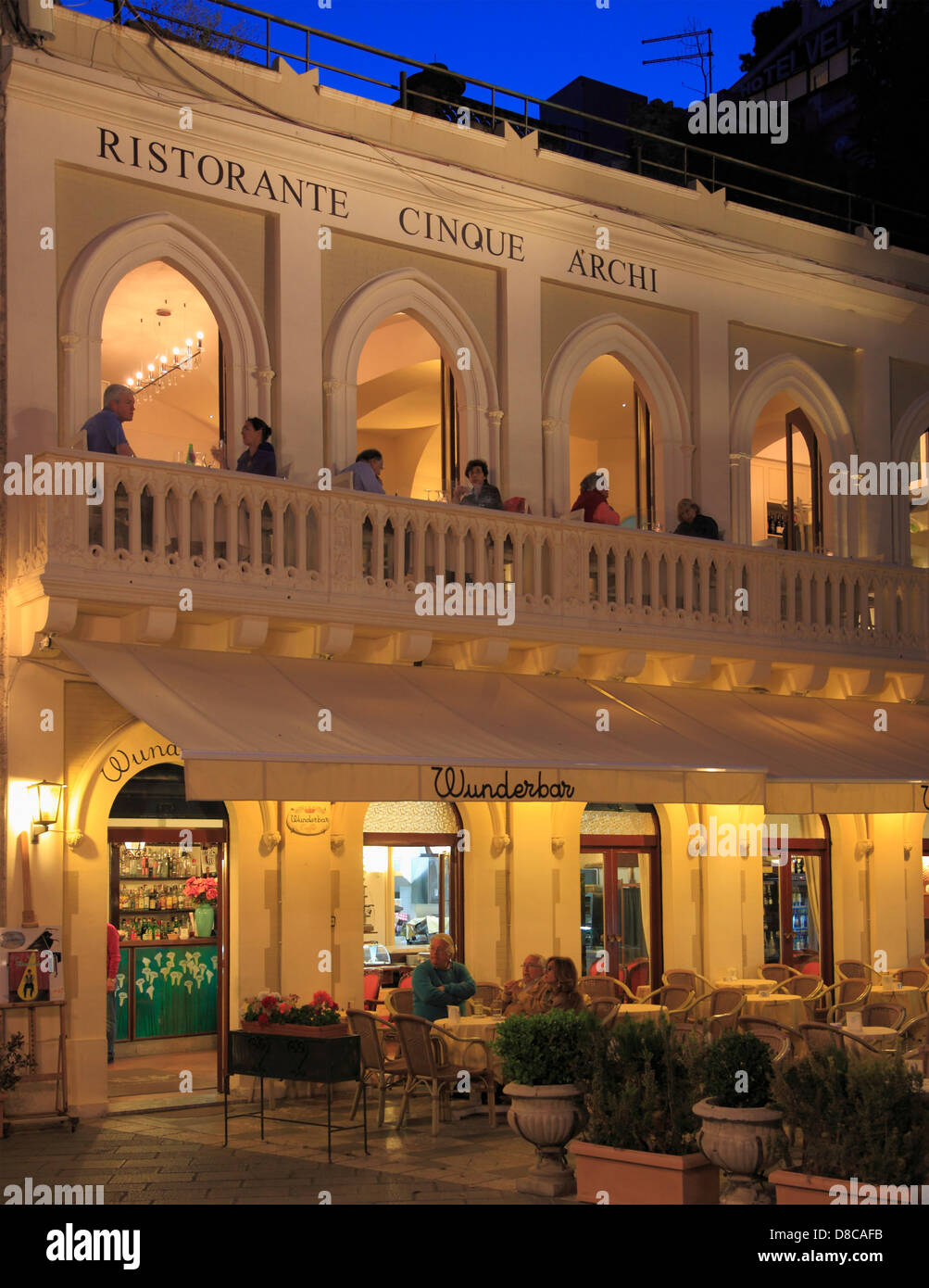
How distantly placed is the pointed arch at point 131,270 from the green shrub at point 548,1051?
21.7ft

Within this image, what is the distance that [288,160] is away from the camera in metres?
15.4

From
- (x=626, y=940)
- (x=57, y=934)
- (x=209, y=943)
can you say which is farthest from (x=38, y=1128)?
(x=626, y=940)

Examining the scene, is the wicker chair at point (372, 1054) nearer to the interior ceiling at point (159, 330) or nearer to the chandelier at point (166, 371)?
the interior ceiling at point (159, 330)

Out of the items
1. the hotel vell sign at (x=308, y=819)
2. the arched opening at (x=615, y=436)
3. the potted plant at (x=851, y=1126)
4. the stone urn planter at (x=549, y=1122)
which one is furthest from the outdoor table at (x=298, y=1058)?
the arched opening at (x=615, y=436)

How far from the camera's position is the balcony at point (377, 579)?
512 inches

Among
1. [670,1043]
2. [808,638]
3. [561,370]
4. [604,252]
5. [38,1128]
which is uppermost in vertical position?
[604,252]

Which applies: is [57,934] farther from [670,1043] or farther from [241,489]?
[670,1043]

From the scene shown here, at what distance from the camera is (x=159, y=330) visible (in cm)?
1916

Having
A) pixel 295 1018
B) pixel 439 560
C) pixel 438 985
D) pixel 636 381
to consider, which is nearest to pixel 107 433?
pixel 439 560

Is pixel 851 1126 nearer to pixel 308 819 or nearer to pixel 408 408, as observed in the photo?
pixel 308 819

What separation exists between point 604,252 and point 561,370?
1501 millimetres

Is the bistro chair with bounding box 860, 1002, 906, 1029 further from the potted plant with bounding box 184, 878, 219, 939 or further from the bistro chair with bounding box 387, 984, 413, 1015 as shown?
the potted plant with bounding box 184, 878, 219, 939

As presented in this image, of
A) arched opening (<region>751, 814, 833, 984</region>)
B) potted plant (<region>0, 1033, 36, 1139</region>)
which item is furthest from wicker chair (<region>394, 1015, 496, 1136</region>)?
arched opening (<region>751, 814, 833, 984</region>)

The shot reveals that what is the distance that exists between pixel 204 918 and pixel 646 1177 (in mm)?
7385
